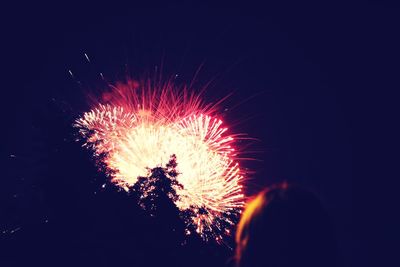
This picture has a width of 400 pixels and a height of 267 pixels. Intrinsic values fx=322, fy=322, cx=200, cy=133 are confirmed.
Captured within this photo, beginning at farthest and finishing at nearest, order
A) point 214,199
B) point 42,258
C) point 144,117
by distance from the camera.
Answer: point 144,117
point 214,199
point 42,258

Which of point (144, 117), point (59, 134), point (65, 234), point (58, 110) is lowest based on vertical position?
point (65, 234)

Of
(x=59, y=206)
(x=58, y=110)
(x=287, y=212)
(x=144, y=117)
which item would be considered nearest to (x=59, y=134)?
(x=58, y=110)

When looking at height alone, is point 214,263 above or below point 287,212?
above

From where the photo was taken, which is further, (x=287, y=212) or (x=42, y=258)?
(x=42, y=258)

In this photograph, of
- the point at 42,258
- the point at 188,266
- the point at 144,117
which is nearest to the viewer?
the point at 42,258

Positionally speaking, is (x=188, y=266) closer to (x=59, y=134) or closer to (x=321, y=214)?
(x=59, y=134)

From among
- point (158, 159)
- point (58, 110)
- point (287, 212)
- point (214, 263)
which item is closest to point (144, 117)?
point (158, 159)

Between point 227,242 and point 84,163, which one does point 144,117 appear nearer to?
point 84,163
